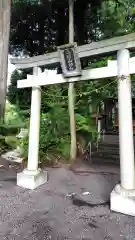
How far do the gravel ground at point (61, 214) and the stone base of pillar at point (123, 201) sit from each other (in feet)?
0.32

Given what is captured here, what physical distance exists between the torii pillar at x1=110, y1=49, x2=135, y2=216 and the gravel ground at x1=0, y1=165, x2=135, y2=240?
0.18 metres

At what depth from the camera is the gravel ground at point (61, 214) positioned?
8.33 ft

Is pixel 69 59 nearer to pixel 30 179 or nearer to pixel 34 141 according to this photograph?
pixel 34 141

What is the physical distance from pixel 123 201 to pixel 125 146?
80 centimetres

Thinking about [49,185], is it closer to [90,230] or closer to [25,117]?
[90,230]

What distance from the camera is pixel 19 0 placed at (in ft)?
30.0

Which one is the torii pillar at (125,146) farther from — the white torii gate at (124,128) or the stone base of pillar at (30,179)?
the stone base of pillar at (30,179)

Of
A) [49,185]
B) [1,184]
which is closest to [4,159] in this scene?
[1,184]

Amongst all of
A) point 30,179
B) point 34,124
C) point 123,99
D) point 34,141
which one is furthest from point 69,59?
point 30,179

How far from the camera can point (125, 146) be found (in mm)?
A: 3123

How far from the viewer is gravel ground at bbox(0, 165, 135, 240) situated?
100 inches

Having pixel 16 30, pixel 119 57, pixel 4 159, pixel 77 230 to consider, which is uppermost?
pixel 16 30

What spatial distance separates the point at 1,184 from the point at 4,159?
189cm

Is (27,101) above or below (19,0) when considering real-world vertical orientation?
below
